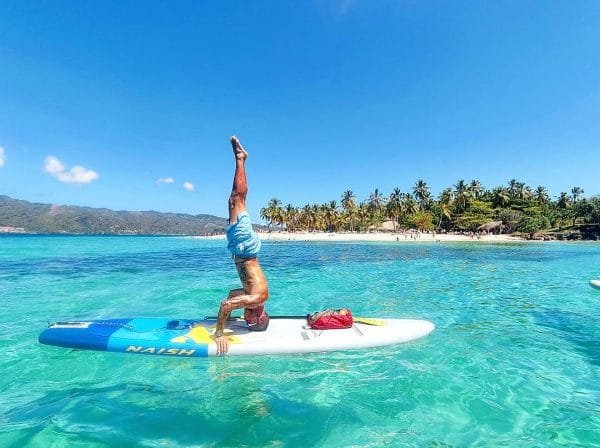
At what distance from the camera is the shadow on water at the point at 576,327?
7848 mm

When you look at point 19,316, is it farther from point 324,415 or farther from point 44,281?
point 324,415

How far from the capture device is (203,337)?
705 centimetres

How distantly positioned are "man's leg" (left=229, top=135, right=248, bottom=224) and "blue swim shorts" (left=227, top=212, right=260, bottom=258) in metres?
0.14

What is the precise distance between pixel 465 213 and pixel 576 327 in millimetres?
88133

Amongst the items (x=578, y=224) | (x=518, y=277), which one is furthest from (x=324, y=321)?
(x=578, y=224)

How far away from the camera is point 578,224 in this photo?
78.9m

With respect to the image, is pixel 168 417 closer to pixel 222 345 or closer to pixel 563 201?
pixel 222 345

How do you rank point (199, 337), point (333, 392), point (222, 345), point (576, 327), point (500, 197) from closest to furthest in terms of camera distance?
point (333, 392) < point (222, 345) < point (199, 337) < point (576, 327) < point (500, 197)

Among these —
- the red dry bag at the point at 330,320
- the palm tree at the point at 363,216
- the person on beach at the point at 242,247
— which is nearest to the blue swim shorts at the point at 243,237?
the person on beach at the point at 242,247

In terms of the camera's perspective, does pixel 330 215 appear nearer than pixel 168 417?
No

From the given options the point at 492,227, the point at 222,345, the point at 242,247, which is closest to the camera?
the point at 222,345

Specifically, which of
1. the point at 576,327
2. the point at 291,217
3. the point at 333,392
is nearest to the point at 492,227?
the point at 291,217

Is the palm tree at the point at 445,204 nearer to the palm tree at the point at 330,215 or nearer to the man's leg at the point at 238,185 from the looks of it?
the palm tree at the point at 330,215

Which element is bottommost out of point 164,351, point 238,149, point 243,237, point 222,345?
point 164,351
